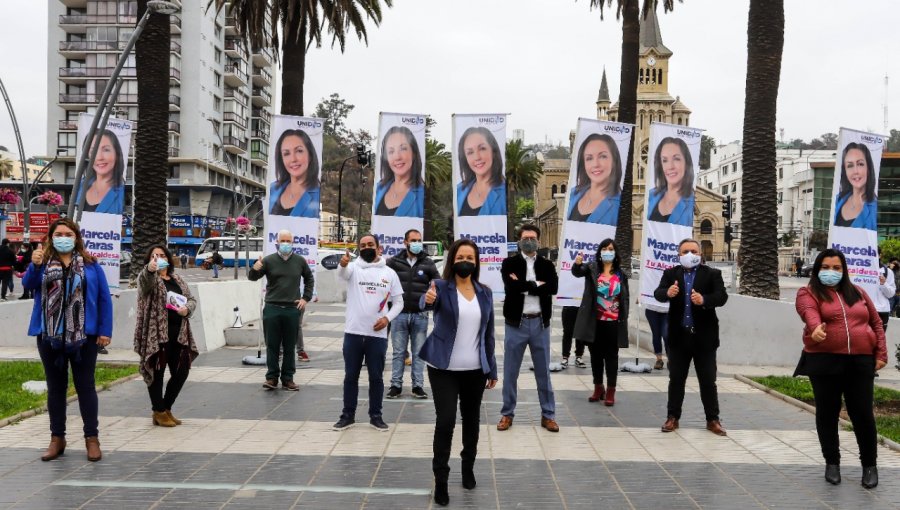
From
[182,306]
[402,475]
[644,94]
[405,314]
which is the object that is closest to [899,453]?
[402,475]

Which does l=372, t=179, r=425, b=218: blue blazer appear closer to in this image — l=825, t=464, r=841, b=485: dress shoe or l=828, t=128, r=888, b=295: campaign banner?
l=828, t=128, r=888, b=295: campaign banner

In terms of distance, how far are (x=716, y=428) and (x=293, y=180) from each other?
7.40 meters

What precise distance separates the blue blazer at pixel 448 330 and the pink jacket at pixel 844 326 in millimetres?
2340

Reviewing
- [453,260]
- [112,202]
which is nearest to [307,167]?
[112,202]

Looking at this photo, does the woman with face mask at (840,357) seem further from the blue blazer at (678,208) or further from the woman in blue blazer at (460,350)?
the blue blazer at (678,208)

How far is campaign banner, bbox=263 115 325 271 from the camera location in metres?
12.8

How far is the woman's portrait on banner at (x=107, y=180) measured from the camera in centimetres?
1345

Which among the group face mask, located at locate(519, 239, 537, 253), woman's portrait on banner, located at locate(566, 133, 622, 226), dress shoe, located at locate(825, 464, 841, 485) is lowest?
dress shoe, located at locate(825, 464, 841, 485)

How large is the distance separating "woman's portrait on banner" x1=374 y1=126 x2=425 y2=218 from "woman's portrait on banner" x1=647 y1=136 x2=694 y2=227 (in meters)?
3.68

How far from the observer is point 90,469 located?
624 cm

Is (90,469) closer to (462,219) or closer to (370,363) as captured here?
(370,363)

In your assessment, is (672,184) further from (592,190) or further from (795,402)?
(795,402)

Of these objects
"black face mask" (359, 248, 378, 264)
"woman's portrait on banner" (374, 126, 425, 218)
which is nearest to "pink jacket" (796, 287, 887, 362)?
"black face mask" (359, 248, 378, 264)

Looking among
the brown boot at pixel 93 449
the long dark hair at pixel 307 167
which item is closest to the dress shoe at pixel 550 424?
the brown boot at pixel 93 449
